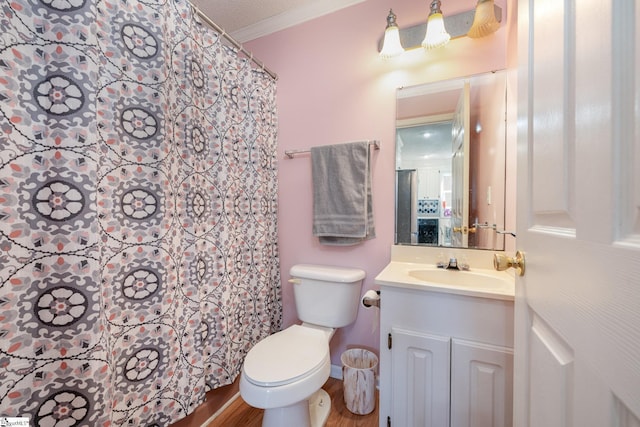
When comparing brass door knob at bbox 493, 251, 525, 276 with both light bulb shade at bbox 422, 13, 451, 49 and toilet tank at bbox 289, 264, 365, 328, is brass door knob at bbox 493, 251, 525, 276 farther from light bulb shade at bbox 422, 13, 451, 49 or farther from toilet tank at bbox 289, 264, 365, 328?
light bulb shade at bbox 422, 13, 451, 49

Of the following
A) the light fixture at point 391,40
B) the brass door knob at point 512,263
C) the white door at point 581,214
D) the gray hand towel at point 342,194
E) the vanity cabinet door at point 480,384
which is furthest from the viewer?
the gray hand towel at point 342,194

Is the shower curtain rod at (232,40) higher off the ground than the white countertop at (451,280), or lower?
higher

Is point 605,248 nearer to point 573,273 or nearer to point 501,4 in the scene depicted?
point 573,273

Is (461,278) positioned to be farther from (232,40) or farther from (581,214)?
(232,40)

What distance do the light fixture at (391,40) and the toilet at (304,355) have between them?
1.27 metres

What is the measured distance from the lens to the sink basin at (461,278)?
3.59 ft

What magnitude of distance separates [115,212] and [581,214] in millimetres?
1251

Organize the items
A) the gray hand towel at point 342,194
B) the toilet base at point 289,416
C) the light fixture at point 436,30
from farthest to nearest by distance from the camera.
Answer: the gray hand towel at point 342,194 < the light fixture at point 436,30 < the toilet base at point 289,416

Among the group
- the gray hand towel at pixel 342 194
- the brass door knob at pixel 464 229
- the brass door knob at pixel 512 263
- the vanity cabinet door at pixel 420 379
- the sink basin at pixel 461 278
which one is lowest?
the vanity cabinet door at pixel 420 379

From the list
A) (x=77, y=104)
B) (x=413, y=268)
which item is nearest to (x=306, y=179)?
(x=413, y=268)

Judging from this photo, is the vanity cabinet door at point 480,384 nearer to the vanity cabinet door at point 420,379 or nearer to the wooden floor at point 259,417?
the vanity cabinet door at point 420,379

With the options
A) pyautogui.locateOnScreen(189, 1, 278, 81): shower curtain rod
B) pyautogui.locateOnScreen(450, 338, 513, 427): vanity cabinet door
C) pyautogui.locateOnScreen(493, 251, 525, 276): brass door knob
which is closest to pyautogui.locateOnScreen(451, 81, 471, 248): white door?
pyautogui.locateOnScreen(450, 338, 513, 427): vanity cabinet door

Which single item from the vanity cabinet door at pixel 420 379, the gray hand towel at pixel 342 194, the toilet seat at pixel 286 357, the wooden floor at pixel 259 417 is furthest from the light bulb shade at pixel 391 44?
the wooden floor at pixel 259 417

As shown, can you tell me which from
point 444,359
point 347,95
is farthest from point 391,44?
point 444,359
